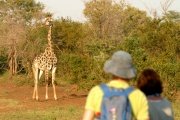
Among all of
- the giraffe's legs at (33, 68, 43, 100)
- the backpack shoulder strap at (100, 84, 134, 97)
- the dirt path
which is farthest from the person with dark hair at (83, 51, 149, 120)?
the giraffe's legs at (33, 68, 43, 100)

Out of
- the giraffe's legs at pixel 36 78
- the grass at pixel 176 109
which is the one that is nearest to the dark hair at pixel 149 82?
the grass at pixel 176 109

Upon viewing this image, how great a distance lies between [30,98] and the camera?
728 inches

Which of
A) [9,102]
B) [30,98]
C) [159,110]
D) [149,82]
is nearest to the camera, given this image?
[149,82]

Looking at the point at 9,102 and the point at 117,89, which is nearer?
the point at 117,89

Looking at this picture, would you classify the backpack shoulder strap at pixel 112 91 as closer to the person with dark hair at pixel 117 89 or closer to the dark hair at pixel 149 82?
the person with dark hair at pixel 117 89

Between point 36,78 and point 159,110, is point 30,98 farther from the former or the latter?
point 159,110

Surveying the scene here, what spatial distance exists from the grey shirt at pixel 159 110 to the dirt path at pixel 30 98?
1141 centimetres

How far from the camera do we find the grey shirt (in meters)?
4.44

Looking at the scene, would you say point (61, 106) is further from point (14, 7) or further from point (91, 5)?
point (14, 7)

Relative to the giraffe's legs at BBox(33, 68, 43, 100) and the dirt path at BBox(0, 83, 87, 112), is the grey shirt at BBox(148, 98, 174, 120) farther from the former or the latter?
the giraffe's legs at BBox(33, 68, 43, 100)

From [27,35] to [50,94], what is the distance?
7.35 meters

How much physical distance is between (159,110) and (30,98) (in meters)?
14.3

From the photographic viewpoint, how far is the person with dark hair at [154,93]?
4.36m

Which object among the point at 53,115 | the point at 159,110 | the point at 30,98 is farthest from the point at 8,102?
the point at 159,110
